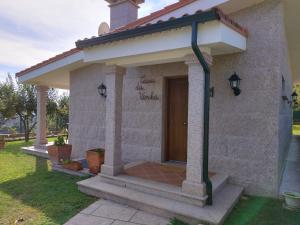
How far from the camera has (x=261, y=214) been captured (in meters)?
4.64

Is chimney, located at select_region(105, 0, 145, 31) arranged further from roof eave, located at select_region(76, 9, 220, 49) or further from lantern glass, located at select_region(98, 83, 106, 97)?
roof eave, located at select_region(76, 9, 220, 49)

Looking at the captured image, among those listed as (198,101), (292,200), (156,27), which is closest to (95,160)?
(198,101)

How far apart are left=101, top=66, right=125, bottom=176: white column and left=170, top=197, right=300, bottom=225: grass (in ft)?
7.36

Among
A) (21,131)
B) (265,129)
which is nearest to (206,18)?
(265,129)

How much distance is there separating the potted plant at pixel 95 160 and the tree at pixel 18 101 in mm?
9590

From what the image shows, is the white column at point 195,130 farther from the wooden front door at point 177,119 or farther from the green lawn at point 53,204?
the wooden front door at point 177,119

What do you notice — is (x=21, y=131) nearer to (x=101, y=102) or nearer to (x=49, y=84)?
(x=49, y=84)

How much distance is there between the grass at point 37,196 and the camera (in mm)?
4559

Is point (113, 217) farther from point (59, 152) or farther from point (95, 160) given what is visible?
point (59, 152)

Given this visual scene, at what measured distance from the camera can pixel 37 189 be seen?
5.98 metres

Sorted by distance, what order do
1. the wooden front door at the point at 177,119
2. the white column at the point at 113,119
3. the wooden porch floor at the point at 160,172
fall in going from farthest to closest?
the wooden front door at the point at 177,119 → the white column at the point at 113,119 → the wooden porch floor at the point at 160,172

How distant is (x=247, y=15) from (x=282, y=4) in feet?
2.42

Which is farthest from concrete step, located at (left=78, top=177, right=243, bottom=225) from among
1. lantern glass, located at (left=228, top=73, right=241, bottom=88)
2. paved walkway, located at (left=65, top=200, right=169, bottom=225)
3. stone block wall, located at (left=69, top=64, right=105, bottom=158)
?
stone block wall, located at (left=69, top=64, right=105, bottom=158)

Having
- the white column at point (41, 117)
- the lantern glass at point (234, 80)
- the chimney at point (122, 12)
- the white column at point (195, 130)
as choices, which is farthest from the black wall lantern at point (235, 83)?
the white column at point (41, 117)
